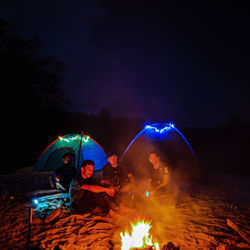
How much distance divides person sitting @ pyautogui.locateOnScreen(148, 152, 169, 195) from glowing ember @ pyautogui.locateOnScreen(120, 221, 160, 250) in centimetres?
183

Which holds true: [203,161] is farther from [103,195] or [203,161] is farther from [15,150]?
[15,150]

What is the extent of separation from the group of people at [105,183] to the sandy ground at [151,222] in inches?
10.6

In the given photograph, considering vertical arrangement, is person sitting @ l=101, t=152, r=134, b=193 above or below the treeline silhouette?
below

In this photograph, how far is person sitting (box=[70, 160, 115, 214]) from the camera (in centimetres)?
402

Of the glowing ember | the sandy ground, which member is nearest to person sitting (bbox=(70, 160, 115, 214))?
the sandy ground

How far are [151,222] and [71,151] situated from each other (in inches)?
206

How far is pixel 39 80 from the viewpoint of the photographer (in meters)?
19.2

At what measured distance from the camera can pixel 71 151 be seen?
26.0ft

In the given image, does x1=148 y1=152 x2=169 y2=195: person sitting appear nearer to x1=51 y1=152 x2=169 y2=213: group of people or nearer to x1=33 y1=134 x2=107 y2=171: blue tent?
x1=51 y1=152 x2=169 y2=213: group of people

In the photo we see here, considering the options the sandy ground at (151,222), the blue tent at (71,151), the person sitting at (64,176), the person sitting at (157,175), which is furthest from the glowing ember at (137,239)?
the blue tent at (71,151)

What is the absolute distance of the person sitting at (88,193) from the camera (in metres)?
4.02

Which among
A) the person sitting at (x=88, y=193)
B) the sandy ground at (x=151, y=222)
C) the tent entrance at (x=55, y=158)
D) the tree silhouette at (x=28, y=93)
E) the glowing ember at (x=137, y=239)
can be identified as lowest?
the sandy ground at (x=151, y=222)

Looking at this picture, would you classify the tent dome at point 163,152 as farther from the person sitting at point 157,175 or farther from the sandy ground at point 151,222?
the sandy ground at point 151,222

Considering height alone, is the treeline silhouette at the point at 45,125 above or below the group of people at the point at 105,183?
above
